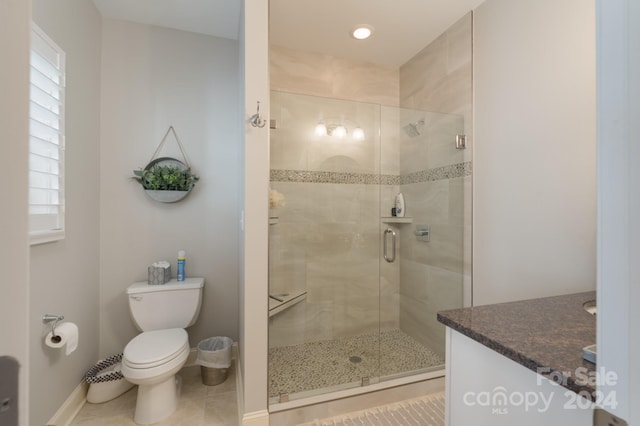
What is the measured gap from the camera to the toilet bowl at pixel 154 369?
5.18 ft

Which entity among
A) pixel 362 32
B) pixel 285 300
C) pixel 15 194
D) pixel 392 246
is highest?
pixel 362 32

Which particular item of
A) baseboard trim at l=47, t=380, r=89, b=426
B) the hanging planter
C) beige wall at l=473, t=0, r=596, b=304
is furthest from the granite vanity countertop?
baseboard trim at l=47, t=380, r=89, b=426

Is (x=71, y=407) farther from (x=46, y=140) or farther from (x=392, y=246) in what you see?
(x=392, y=246)

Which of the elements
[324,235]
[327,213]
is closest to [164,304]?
[324,235]

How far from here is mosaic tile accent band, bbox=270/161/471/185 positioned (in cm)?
220

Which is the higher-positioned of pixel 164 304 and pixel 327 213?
pixel 327 213

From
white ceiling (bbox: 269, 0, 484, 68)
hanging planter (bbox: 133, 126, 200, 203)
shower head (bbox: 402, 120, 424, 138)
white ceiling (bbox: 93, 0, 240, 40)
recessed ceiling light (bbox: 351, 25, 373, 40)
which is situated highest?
white ceiling (bbox: 93, 0, 240, 40)

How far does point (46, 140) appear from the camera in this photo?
1.50 meters

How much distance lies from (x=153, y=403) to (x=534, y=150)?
2.63 metres

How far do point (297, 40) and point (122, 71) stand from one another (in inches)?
53.8

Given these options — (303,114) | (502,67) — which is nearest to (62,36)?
(303,114)

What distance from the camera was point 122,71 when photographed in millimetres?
2174

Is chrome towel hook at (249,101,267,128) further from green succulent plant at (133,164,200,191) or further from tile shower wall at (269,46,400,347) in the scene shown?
green succulent plant at (133,164,200,191)

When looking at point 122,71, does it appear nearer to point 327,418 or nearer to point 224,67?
point 224,67
